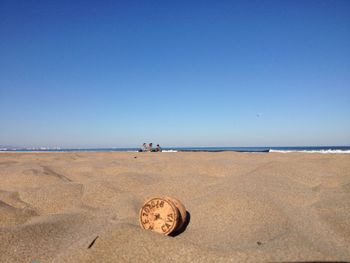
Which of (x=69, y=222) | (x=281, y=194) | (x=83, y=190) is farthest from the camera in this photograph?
(x=83, y=190)

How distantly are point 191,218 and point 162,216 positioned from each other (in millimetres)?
454

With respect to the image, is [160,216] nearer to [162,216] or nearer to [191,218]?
[162,216]

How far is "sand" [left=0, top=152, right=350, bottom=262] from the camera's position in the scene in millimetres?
1874

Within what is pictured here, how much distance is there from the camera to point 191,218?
2.70 m

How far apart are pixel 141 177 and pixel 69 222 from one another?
1829 millimetres

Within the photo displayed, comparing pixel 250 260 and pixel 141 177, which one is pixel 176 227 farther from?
pixel 141 177

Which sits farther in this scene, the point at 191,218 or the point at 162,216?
the point at 191,218

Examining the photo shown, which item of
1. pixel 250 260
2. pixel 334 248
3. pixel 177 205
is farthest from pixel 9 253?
pixel 334 248

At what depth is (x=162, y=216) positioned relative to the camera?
92.2 inches

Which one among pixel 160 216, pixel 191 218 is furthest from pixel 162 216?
pixel 191 218

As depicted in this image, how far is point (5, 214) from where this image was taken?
282cm

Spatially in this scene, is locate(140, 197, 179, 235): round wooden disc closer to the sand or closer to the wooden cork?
the wooden cork

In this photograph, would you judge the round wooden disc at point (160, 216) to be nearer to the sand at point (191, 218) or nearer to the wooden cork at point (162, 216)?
the wooden cork at point (162, 216)

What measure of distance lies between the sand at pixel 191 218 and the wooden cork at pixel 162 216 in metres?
0.12
